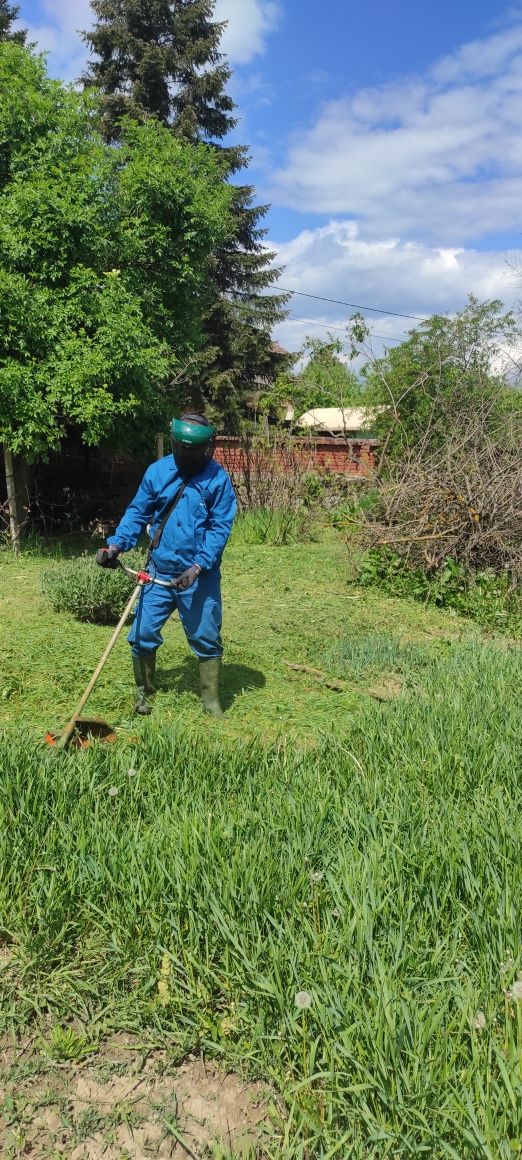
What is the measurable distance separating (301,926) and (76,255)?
950 cm

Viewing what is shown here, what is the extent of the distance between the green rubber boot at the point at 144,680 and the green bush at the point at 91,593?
2.14m

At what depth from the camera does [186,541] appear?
15.5 feet

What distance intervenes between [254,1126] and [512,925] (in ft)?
2.77

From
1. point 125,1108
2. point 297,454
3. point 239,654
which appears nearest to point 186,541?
point 239,654

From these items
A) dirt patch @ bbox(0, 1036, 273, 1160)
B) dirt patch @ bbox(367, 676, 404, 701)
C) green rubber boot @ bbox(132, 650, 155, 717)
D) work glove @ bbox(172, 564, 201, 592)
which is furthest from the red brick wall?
dirt patch @ bbox(0, 1036, 273, 1160)

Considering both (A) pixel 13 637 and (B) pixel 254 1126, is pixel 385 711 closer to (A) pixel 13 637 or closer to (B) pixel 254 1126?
(B) pixel 254 1126

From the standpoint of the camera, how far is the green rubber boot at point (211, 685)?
4.99 meters

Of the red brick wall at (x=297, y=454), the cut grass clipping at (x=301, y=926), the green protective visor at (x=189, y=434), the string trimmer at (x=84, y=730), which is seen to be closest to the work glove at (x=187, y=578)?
the string trimmer at (x=84, y=730)

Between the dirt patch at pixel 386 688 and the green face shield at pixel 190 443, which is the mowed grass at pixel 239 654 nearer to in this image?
the dirt patch at pixel 386 688

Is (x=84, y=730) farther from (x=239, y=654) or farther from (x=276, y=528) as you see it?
(x=276, y=528)

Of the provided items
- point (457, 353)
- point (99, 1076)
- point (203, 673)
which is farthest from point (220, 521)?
point (457, 353)

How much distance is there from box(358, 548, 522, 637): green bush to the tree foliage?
365 centimetres

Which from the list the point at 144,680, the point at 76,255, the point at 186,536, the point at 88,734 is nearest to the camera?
the point at 88,734

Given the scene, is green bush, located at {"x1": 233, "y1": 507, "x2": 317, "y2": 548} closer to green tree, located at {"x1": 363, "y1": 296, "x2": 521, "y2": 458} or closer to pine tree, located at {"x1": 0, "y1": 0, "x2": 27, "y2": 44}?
green tree, located at {"x1": 363, "y1": 296, "x2": 521, "y2": 458}
